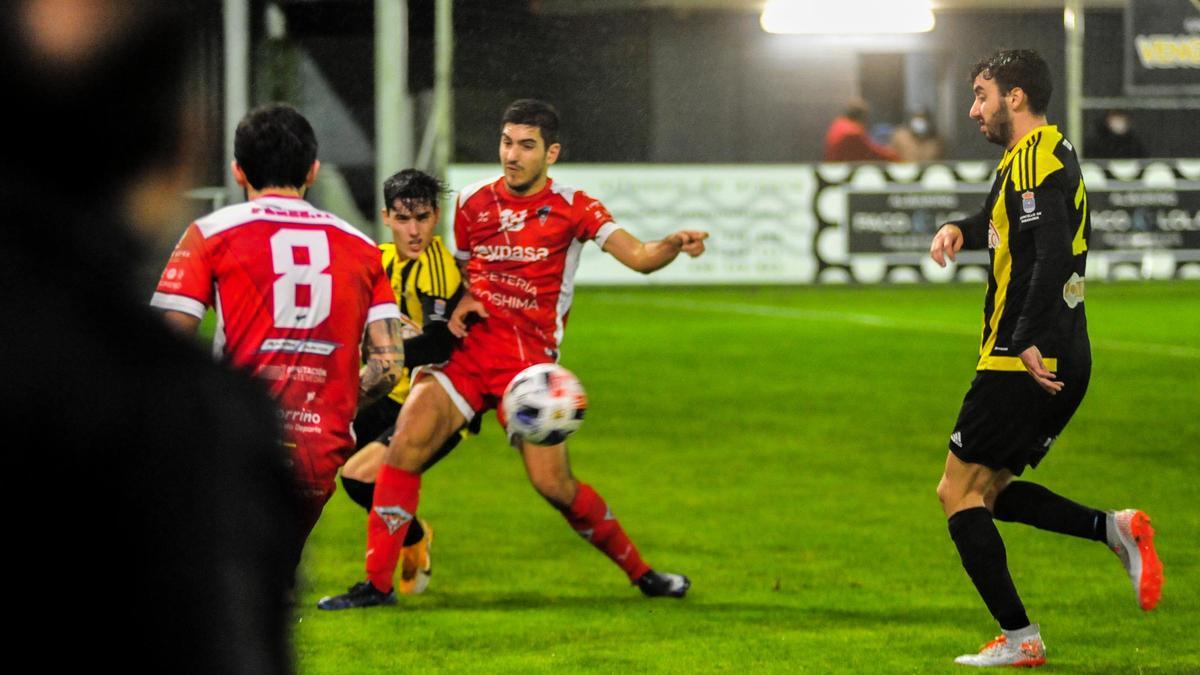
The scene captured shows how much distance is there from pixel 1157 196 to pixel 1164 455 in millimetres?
11596

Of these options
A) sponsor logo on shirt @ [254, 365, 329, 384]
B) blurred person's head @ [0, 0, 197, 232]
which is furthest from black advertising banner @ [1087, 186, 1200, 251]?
blurred person's head @ [0, 0, 197, 232]

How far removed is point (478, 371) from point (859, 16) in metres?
20.1

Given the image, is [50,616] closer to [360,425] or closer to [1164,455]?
[360,425]

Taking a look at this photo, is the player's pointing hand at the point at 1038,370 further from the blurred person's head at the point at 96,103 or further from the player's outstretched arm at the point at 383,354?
the blurred person's head at the point at 96,103

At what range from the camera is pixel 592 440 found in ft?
37.4

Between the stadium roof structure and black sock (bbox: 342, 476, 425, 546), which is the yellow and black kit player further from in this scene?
the stadium roof structure

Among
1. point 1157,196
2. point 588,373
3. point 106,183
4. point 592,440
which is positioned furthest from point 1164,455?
point 1157,196

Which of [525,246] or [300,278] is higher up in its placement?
[525,246]

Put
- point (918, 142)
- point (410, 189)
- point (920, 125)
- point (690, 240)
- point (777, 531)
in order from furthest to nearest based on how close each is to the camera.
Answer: point (920, 125)
point (918, 142)
point (777, 531)
point (410, 189)
point (690, 240)

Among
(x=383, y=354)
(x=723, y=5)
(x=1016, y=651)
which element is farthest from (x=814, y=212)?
(x=383, y=354)

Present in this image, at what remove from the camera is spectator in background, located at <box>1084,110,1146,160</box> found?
22578 millimetres

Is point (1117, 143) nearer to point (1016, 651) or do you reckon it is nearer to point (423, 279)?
point (423, 279)

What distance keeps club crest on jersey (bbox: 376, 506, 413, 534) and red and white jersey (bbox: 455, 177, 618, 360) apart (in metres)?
0.77

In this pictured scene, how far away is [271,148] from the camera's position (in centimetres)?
477
